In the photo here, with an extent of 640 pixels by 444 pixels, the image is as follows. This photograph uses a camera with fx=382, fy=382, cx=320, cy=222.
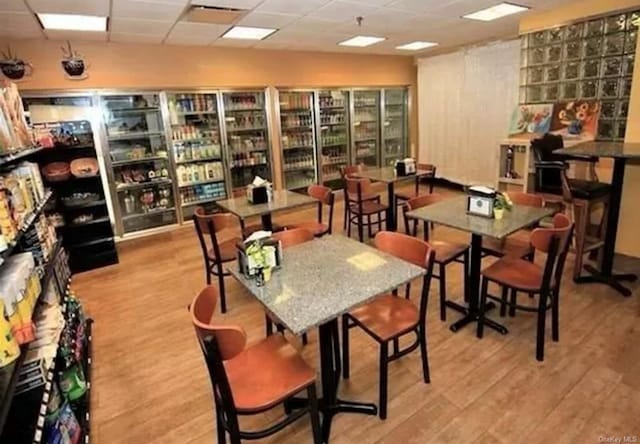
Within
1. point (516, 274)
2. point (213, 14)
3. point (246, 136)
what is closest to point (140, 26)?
point (213, 14)

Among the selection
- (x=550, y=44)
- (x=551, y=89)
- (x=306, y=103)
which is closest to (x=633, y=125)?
(x=551, y=89)

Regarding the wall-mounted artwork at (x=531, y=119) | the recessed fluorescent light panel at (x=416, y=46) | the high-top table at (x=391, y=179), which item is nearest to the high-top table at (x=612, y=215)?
the wall-mounted artwork at (x=531, y=119)

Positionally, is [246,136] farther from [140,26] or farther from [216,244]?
[216,244]

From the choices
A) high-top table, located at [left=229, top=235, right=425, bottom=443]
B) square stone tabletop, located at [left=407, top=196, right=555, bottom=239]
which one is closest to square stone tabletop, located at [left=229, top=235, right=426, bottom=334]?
high-top table, located at [left=229, top=235, right=425, bottom=443]

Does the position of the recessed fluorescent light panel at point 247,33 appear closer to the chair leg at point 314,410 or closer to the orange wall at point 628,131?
the orange wall at point 628,131

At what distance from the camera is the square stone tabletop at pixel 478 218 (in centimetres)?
235

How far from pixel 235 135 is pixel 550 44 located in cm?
417

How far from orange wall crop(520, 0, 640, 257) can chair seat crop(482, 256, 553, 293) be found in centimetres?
182

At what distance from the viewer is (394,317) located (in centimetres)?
204

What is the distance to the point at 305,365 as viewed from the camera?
1661mm

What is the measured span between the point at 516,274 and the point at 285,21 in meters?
3.36

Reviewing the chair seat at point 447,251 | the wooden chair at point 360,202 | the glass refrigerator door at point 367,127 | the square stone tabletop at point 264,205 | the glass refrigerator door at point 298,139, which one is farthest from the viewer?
the glass refrigerator door at point 367,127

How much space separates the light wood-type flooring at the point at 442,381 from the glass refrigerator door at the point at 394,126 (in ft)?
14.6

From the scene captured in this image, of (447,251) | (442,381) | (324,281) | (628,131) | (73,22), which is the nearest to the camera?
(324,281)
